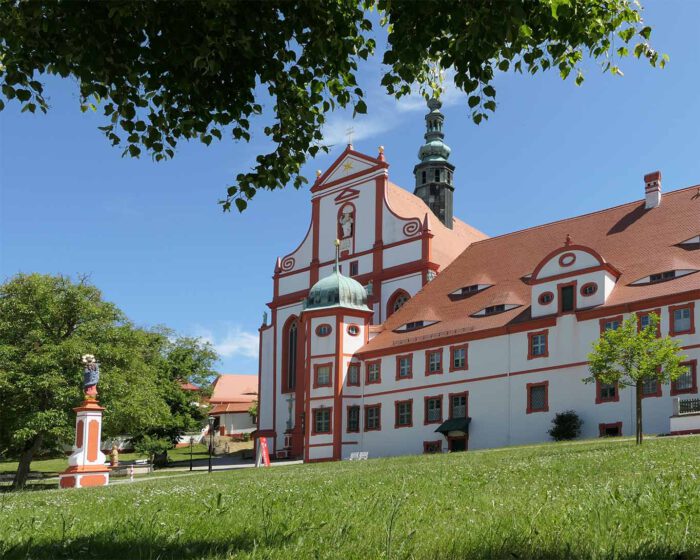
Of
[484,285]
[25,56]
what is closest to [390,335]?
[484,285]

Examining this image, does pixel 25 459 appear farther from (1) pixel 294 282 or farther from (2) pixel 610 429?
(2) pixel 610 429

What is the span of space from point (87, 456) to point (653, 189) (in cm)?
3086

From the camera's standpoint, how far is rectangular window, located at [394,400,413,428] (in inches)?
1836

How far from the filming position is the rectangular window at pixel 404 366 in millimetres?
47156

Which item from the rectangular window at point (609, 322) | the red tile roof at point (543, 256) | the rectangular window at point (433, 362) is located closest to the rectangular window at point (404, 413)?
the rectangular window at point (433, 362)

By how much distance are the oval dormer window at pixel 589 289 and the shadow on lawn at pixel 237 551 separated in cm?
3490

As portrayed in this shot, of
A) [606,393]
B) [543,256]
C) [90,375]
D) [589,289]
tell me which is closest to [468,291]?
[543,256]

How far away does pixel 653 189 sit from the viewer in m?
44.7

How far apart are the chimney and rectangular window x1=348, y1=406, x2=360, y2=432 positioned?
64.0 feet

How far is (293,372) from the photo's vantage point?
195ft

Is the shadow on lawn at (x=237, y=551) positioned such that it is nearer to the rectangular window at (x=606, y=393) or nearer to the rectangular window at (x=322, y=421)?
the rectangular window at (x=606, y=393)

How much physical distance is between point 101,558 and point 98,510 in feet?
14.2

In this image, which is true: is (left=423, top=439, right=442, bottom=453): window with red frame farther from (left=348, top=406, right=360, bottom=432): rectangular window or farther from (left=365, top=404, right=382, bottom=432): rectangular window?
(left=348, top=406, right=360, bottom=432): rectangular window

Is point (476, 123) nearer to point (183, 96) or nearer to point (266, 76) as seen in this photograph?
point (266, 76)
